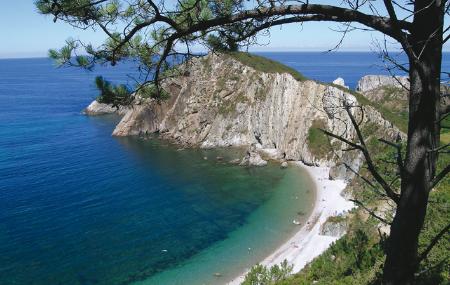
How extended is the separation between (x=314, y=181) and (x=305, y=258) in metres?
19.6

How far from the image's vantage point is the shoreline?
1300 inches

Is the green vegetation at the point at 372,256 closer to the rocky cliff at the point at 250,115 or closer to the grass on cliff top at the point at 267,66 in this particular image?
the rocky cliff at the point at 250,115

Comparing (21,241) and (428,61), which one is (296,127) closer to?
(21,241)

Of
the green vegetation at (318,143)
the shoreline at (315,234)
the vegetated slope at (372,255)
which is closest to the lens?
the vegetated slope at (372,255)

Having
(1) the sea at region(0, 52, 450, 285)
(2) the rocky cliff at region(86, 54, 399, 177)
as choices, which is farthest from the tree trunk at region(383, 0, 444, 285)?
(2) the rocky cliff at region(86, 54, 399, 177)

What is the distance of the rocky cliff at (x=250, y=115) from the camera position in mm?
59438

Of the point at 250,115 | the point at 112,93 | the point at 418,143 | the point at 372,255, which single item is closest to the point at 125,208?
the point at 250,115

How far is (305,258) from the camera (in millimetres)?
32969

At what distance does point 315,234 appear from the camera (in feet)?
122

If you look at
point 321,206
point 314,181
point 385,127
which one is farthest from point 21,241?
point 385,127

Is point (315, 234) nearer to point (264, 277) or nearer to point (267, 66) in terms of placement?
point (264, 277)

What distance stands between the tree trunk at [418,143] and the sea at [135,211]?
1492 cm

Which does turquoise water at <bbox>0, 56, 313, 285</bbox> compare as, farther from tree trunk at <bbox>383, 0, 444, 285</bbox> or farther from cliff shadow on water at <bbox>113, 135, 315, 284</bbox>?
tree trunk at <bbox>383, 0, 444, 285</bbox>


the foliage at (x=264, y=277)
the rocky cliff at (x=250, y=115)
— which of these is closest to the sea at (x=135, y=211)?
the rocky cliff at (x=250, y=115)
